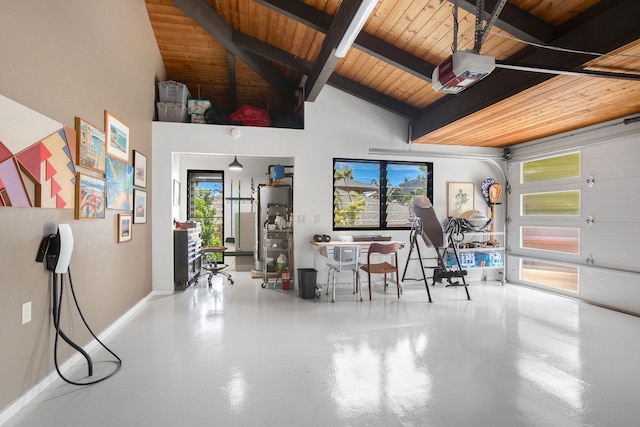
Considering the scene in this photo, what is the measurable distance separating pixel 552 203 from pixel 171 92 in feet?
21.6

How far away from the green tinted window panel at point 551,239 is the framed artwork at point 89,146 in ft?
21.1

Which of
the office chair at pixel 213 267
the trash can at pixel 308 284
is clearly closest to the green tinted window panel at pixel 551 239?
the trash can at pixel 308 284

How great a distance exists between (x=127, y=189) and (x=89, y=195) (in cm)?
97

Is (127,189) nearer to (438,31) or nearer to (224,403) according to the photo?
(224,403)

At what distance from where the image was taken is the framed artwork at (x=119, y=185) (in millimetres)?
3301

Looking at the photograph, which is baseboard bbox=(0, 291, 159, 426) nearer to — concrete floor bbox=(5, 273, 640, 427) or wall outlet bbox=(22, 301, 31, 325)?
concrete floor bbox=(5, 273, 640, 427)

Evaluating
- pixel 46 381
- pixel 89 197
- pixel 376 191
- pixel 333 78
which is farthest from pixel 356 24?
pixel 46 381

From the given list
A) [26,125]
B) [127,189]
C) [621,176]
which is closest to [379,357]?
[26,125]

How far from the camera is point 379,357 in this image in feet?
9.23

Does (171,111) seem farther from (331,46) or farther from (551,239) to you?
(551,239)

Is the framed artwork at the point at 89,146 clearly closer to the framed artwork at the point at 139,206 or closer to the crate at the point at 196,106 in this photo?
the framed artwork at the point at 139,206

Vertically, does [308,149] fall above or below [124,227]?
above

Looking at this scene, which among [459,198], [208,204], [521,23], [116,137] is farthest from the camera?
[208,204]

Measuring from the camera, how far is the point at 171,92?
201 inches
